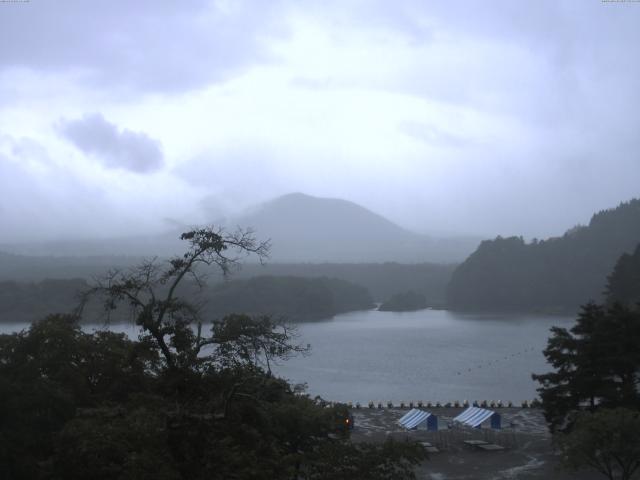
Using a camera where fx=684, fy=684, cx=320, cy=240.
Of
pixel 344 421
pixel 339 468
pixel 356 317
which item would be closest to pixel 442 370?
pixel 344 421

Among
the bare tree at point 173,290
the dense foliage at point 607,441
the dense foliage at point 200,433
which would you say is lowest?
the dense foliage at point 607,441

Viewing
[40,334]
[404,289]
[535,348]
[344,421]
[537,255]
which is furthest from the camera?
[404,289]

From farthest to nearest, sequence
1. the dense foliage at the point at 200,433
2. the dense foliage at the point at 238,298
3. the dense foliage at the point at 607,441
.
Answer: the dense foliage at the point at 238,298, the dense foliage at the point at 607,441, the dense foliage at the point at 200,433

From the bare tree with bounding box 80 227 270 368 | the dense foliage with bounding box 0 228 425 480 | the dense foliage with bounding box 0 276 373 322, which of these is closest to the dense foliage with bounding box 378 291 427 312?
the dense foliage with bounding box 0 276 373 322

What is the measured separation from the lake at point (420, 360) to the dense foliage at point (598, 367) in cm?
451

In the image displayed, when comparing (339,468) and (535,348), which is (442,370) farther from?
(339,468)

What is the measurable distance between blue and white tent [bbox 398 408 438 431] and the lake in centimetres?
279

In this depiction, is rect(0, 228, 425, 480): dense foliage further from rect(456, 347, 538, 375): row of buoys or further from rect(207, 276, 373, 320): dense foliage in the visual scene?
rect(207, 276, 373, 320): dense foliage

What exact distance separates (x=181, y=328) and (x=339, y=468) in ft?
4.73

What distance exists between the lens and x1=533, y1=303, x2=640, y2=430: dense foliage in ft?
34.9

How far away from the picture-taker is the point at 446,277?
71.2 metres

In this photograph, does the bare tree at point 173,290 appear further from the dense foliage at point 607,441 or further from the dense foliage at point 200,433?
the dense foliage at point 607,441

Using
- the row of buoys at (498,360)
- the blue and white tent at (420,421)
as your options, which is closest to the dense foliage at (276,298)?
the row of buoys at (498,360)

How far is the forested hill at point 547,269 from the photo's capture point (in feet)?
175
